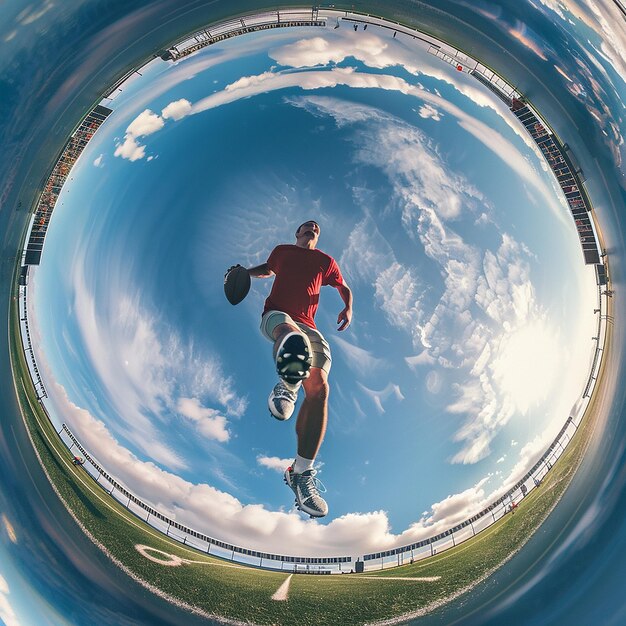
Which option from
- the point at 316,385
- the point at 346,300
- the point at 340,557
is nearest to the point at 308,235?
the point at 346,300

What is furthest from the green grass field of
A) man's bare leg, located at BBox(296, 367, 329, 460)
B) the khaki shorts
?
the khaki shorts

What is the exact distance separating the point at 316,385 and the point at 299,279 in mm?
1036

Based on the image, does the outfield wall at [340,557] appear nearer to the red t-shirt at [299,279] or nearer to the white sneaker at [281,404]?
the white sneaker at [281,404]

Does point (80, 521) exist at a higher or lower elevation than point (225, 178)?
lower

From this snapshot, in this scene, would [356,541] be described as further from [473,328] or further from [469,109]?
[469,109]

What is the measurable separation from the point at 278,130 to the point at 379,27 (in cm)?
209

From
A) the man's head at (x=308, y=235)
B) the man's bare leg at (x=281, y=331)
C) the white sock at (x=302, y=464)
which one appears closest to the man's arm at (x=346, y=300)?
the man's head at (x=308, y=235)

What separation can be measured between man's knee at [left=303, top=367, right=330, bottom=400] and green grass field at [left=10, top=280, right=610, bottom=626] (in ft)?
8.08

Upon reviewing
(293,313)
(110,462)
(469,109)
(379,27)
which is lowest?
(110,462)

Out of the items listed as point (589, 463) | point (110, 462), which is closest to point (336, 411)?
point (110, 462)

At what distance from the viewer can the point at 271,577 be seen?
191 inches

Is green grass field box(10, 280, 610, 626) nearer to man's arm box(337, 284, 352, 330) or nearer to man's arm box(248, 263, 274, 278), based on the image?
man's arm box(337, 284, 352, 330)

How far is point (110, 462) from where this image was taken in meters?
4.89

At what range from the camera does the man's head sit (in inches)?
169
